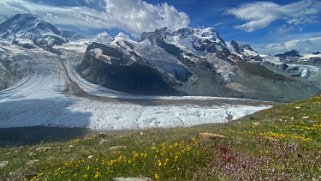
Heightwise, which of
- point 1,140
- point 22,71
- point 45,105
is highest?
point 22,71

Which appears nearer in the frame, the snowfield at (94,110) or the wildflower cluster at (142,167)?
the wildflower cluster at (142,167)

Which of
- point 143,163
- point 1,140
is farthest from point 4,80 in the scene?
point 143,163

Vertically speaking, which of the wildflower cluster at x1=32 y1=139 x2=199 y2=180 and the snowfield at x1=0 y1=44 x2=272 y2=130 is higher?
the wildflower cluster at x1=32 y1=139 x2=199 y2=180

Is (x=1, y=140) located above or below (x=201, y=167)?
below

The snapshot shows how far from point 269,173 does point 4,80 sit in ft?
594

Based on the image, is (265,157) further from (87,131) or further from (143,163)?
Answer: (87,131)

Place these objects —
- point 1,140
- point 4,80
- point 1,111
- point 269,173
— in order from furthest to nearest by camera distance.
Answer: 1. point 4,80
2. point 1,111
3. point 1,140
4. point 269,173

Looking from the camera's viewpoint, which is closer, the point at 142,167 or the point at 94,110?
the point at 142,167

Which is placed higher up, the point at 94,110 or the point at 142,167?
the point at 142,167

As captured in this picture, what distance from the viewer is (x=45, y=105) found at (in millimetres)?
112312

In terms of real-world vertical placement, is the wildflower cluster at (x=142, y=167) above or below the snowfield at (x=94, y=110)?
above

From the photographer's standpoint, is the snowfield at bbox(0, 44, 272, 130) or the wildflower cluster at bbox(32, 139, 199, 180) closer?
the wildflower cluster at bbox(32, 139, 199, 180)

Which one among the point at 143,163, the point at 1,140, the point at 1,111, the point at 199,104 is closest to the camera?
the point at 143,163

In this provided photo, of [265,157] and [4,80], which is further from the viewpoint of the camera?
[4,80]
